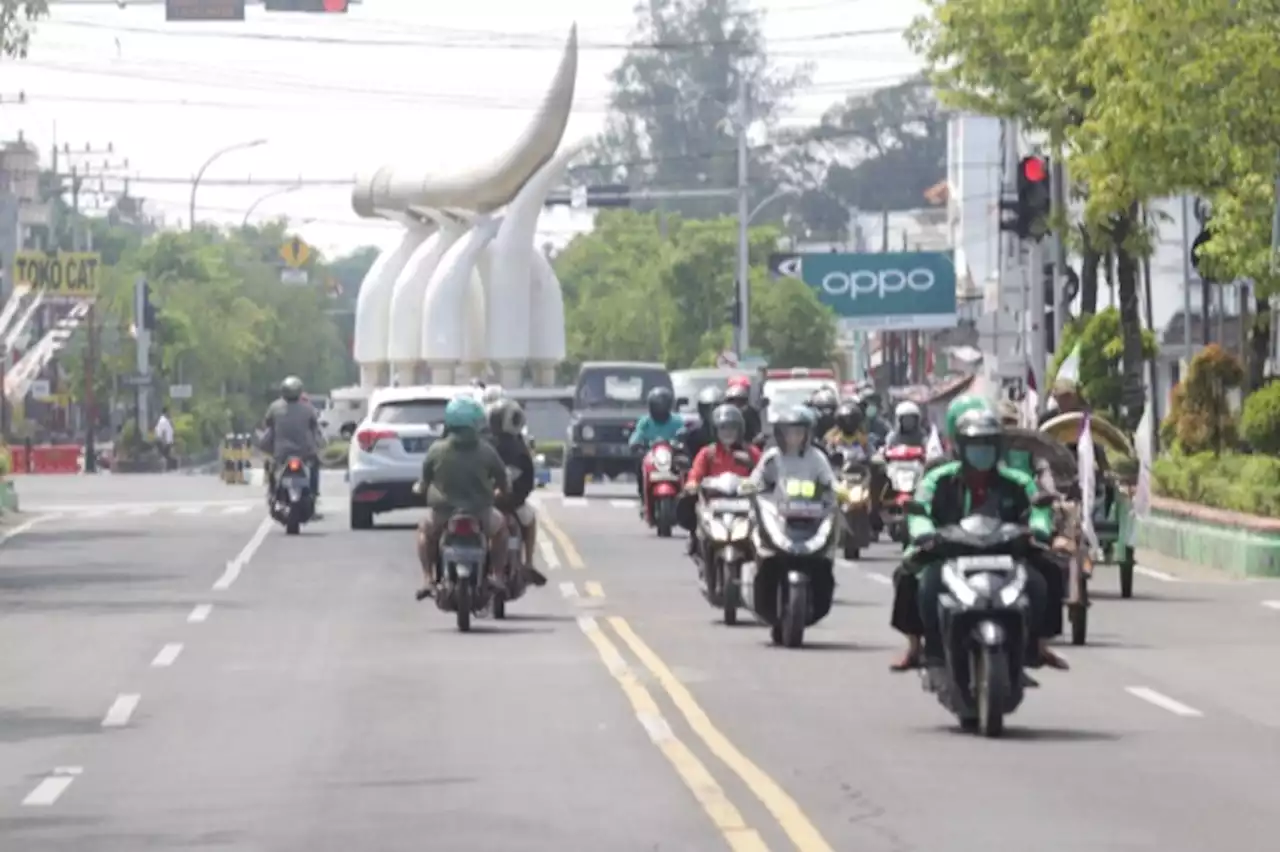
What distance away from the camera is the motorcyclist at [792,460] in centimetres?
2441

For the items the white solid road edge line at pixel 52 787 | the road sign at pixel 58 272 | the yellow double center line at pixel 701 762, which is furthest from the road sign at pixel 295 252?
the white solid road edge line at pixel 52 787

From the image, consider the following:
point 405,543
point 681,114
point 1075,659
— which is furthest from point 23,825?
point 681,114

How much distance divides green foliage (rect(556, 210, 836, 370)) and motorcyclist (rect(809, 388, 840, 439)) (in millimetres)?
77458

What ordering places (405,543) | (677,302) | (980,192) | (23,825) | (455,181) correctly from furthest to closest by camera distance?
(980,192), (677,302), (455,181), (405,543), (23,825)

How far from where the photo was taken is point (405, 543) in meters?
40.7

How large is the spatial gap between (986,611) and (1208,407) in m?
28.5

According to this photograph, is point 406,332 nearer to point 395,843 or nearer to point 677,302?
point 677,302

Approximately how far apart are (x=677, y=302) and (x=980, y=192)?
14.9 metres

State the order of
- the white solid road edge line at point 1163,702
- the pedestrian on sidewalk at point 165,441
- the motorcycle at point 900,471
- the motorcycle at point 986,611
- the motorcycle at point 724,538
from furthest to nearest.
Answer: the pedestrian on sidewalk at point 165,441 → the motorcycle at point 900,471 → the motorcycle at point 724,538 → the white solid road edge line at point 1163,702 → the motorcycle at point 986,611

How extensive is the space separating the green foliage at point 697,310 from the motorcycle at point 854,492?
80.0 meters

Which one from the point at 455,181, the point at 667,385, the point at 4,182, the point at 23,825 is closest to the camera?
the point at 23,825

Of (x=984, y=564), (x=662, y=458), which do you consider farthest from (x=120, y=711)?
(x=662, y=458)

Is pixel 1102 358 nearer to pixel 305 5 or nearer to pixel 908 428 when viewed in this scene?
pixel 305 5

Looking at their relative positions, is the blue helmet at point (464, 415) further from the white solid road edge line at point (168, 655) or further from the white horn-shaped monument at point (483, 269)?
the white horn-shaped monument at point (483, 269)
